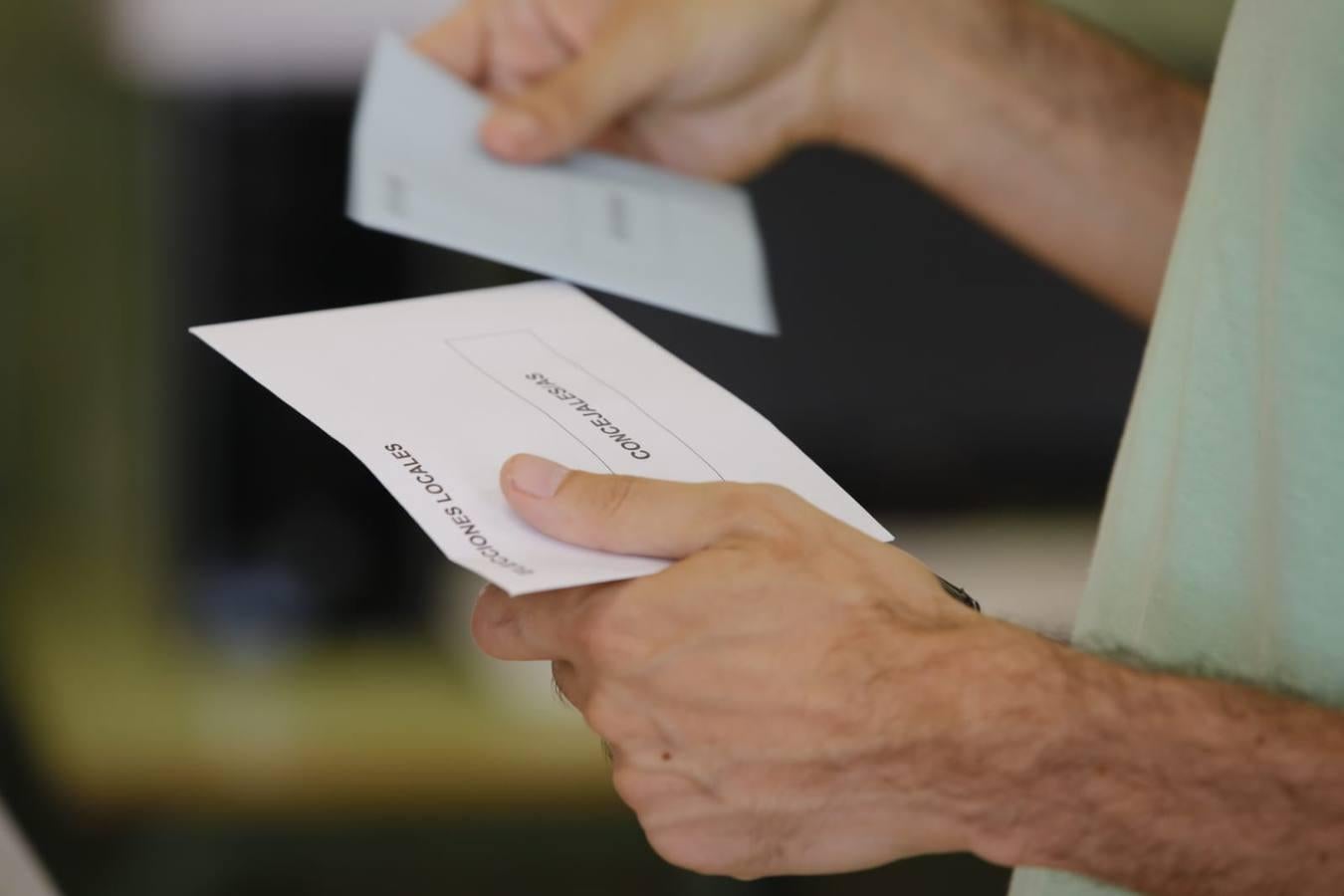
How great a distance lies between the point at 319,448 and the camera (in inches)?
59.4

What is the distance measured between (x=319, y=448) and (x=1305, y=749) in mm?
1179

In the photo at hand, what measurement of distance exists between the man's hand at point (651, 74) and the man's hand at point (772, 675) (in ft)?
1.19

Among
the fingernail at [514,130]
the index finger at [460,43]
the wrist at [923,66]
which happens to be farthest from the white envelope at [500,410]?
the wrist at [923,66]

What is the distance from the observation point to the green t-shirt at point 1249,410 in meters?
0.57

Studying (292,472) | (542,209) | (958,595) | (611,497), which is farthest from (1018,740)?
(292,472)

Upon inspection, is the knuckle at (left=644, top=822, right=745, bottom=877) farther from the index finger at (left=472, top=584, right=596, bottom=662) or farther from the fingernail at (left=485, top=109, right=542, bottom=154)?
the fingernail at (left=485, top=109, right=542, bottom=154)

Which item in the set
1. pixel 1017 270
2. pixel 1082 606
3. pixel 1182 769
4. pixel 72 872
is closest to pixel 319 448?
pixel 72 872

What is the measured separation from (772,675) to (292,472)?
3.68ft

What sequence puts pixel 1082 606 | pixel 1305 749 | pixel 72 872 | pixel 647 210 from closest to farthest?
pixel 1305 749 → pixel 1082 606 → pixel 647 210 → pixel 72 872

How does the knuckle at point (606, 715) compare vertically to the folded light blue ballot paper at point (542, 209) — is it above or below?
below

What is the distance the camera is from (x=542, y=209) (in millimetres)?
747

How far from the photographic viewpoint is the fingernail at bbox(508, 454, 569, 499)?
48cm

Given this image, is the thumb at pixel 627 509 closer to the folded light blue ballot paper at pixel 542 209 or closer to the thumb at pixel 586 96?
the folded light blue ballot paper at pixel 542 209

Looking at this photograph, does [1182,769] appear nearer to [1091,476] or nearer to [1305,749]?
[1305,749]
